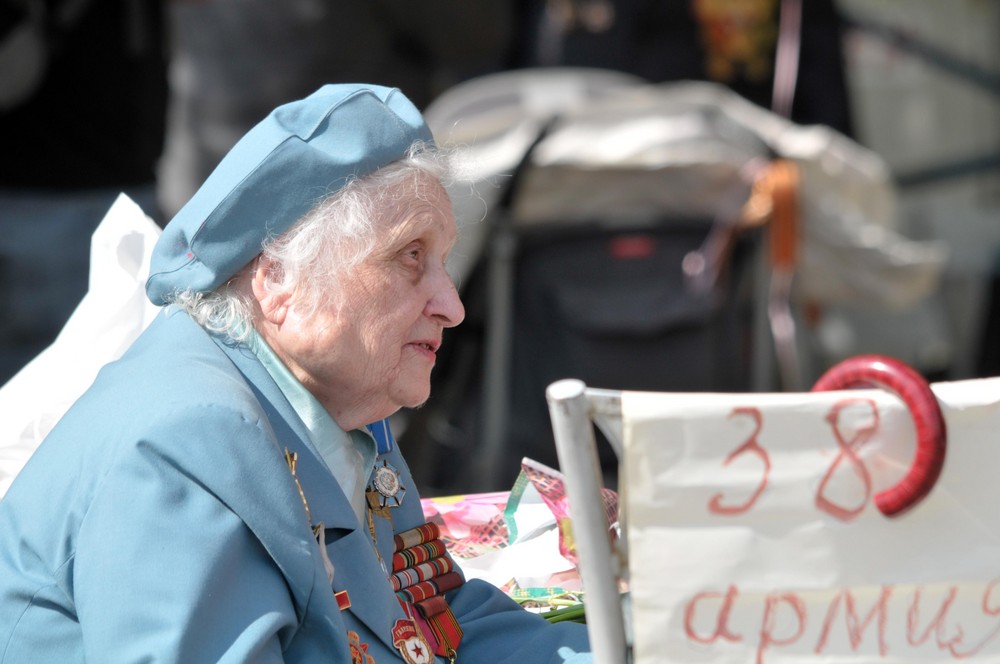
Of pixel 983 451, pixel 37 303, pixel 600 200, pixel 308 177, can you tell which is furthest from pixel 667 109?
pixel 983 451

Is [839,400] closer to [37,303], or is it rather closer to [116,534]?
[116,534]

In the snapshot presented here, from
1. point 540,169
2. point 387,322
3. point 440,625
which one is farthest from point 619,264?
point 387,322

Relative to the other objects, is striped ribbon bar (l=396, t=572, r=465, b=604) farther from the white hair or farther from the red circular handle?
the red circular handle

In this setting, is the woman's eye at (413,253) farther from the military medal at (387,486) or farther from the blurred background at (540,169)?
the blurred background at (540,169)

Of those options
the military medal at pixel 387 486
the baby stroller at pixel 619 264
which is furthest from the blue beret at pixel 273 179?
the baby stroller at pixel 619 264

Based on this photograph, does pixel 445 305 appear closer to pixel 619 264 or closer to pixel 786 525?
pixel 786 525

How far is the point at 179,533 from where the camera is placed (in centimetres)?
148

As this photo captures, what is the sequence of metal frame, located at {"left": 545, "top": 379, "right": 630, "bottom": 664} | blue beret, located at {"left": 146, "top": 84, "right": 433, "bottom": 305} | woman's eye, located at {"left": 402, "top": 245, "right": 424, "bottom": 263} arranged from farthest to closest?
woman's eye, located at {"left": 402, "top": 245, "right": 424, "bottom": 263} < blue beret, located at {"left": 146, "top": 84, "right": 433, "bottom": 305} < metal frame, located at {"left": 545, "top": 379, "right": 630, "bottom": 664}

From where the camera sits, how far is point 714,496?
4.57 feet

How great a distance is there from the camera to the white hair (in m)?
1.79

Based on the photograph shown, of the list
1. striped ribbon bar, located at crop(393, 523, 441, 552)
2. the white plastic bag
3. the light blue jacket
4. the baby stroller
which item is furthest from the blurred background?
the light blue jacket

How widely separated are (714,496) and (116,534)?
640mm

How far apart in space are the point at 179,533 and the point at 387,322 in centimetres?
48

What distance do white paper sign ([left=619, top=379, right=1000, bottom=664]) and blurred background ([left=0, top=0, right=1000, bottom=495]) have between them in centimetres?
219
